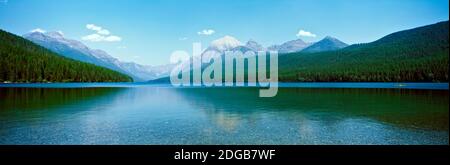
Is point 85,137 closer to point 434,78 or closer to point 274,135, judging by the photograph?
point 274,135

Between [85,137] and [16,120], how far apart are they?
30.3ft

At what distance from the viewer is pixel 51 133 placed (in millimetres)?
18297

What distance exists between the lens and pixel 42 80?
13788 cm
